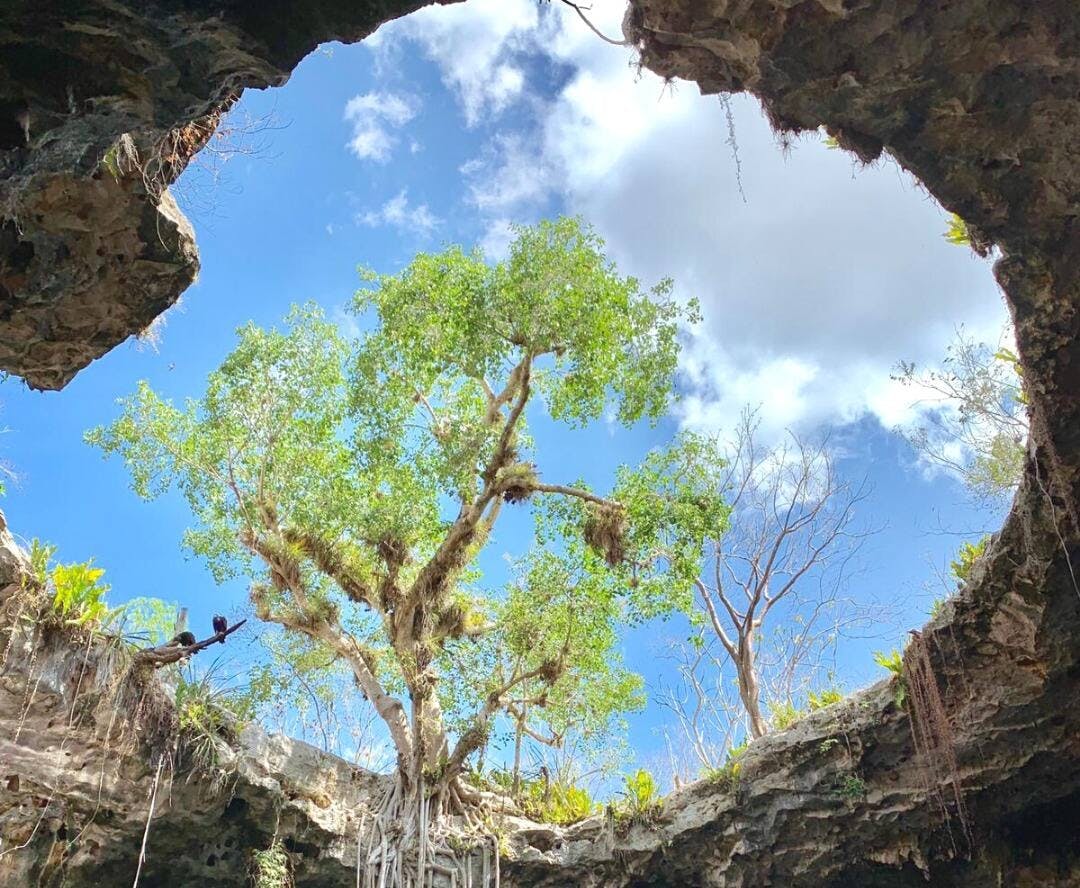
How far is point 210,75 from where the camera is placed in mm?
3605

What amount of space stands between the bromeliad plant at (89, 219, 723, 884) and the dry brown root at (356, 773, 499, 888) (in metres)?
0.07

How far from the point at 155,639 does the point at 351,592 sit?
7.21ft

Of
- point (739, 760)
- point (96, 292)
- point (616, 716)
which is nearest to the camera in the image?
point (96, 292)

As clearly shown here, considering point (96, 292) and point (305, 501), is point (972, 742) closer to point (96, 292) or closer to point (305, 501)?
point (305, 501)

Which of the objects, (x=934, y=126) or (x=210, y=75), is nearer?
(x=210, y=75)

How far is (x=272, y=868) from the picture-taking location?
664 centimetres

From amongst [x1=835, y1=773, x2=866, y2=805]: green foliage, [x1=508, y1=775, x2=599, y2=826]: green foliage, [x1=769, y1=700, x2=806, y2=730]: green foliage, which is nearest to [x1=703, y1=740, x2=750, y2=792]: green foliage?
[x1=769, y1=700, x2=806, y2=730]: green foliage

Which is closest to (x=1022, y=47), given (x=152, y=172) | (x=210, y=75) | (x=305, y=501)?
(x=210, y=75)

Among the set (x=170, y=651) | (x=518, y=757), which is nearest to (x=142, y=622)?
(x=170, y=651)

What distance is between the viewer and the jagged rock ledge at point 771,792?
225 inches

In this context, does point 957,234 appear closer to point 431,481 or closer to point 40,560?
point 431,481

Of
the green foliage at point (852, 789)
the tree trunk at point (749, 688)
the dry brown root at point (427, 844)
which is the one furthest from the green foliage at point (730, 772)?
the dry brown root at point (427, 844)

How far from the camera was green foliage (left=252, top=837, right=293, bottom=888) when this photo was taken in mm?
6602

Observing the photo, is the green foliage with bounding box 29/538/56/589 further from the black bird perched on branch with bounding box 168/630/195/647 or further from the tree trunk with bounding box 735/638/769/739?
the tree trunk with bounding box 735/638/769/739
